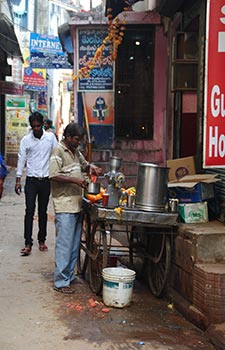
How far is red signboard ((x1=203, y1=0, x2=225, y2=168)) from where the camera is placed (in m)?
3.43

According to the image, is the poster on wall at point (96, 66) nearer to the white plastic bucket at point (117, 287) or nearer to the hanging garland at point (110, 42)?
the hanging garland at point (110, 42)

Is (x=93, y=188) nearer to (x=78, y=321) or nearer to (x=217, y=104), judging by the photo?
(x=78, y=321)

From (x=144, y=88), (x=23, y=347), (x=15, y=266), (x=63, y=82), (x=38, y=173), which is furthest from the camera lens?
(x=63, y=82)

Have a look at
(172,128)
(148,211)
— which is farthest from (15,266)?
(172,128)

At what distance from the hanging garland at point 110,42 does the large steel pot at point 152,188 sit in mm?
5568

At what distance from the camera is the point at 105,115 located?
1120cm

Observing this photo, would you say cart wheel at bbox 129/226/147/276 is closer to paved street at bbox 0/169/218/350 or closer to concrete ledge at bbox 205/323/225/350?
paved street at bbox 0/169/218/350

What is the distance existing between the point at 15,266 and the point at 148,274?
1.78 meters

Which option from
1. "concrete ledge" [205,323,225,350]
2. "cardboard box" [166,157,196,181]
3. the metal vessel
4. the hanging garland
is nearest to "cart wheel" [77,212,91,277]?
the metal vessel

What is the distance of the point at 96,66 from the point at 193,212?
234 inches

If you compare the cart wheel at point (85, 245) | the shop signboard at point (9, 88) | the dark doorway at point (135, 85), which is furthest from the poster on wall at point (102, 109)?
the shop signboard at point (9, 88)

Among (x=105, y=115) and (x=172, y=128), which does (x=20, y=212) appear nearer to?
(x=105, y=115)

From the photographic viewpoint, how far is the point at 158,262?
5.91 meters

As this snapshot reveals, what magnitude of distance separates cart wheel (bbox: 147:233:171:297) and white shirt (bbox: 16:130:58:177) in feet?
6.96
